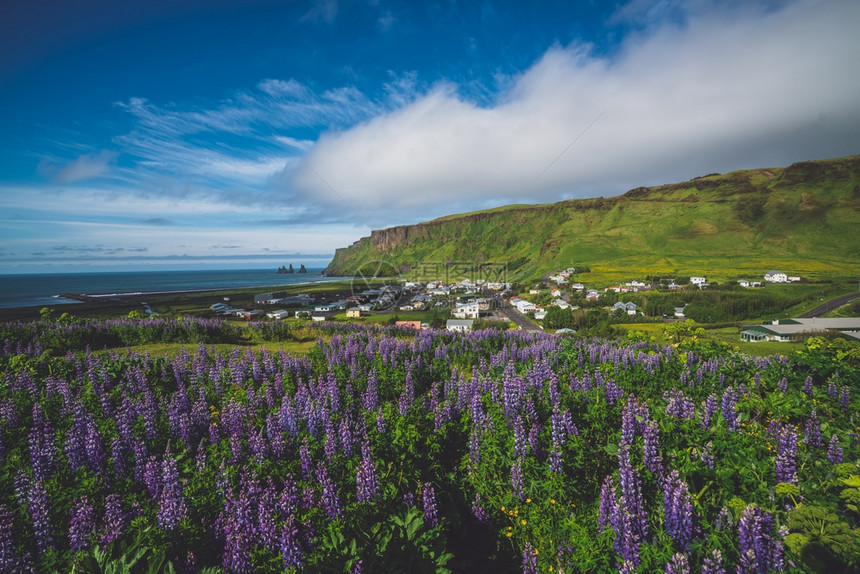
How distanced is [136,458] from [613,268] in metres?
194

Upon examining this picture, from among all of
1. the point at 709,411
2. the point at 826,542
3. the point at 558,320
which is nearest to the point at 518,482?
the point at 826,542

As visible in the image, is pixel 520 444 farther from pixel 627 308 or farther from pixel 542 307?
pixel 542 307

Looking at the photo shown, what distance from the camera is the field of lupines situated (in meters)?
3.88

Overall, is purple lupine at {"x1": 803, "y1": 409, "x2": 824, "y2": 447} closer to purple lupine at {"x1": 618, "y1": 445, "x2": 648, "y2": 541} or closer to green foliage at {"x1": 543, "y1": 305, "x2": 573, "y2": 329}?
purple lupine at {"x1": 618, "y1": 445, "x2": 648, "y2": 541}

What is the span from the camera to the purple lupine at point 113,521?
396 cm

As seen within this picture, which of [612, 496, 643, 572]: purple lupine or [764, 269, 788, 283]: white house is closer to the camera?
[612, 496, 643, 572]: purple lupine

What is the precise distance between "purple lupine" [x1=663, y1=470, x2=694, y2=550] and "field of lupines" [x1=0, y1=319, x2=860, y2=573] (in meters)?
0.02

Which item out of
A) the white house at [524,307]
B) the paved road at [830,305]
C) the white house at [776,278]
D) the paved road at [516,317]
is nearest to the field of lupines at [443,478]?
the paved road at [516,317]

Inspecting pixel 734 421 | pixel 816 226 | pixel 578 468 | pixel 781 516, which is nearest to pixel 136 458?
pixel 578 468

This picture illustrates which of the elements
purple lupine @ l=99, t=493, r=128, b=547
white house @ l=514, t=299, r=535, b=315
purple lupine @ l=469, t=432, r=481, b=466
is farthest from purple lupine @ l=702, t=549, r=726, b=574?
white house @ l=514, t=299, r=535, b=315

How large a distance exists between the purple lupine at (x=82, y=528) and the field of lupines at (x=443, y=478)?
19 mm

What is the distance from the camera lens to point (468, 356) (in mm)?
14641

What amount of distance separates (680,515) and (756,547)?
2.17 ft

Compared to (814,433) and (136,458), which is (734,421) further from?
(136,458)
